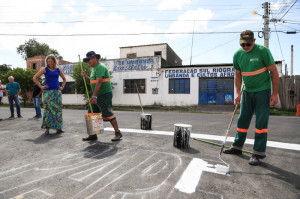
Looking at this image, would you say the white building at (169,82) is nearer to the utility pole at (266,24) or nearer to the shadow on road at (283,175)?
the utility pole at (266,24)

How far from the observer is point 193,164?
2.64 meters

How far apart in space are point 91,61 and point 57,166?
2171 mm

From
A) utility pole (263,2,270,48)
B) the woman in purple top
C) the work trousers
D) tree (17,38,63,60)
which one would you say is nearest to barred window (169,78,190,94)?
utility pole (263,2,270,48)

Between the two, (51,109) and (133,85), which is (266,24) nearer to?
(133,85)

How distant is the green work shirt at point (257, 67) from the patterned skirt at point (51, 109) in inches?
167

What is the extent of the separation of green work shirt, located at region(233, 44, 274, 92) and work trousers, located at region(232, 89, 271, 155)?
111 mm

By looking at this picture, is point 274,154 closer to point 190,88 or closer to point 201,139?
point 201,139

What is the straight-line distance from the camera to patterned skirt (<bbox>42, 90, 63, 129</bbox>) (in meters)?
4.64

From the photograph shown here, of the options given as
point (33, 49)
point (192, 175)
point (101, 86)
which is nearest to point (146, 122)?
point (101, 86)

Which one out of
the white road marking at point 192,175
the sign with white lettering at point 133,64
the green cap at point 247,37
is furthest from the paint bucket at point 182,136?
the sign with white lettering at point 133,64

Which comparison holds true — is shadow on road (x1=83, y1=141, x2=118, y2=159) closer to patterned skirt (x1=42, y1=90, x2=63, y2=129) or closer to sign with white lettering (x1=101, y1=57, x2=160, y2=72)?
patterned skirt (x1=42, y1=90, x2=63, y2=129)

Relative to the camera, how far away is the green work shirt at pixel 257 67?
281 cm

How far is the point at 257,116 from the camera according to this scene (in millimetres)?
2904

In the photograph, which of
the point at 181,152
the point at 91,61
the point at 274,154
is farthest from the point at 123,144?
the point at 274,154
